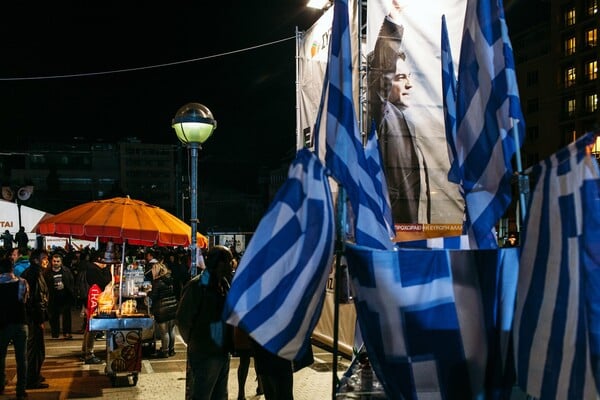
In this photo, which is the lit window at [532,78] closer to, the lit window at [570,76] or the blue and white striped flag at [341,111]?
the lit window at [570,76]

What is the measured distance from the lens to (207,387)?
225 inches

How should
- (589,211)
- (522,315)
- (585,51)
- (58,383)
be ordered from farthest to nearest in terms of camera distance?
(585,51), (58,383), (522,315), (589,211)

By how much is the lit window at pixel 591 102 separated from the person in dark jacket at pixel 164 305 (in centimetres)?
6140

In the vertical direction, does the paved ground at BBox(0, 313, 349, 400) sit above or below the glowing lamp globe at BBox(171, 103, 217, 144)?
below

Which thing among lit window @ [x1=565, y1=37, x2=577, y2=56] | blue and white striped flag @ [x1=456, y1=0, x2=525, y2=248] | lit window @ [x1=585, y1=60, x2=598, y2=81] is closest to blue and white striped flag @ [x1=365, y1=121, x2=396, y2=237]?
blue and white striped flag @ [x1=456, y1=0, x2=525, y2=248]

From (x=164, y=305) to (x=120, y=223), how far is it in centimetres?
149

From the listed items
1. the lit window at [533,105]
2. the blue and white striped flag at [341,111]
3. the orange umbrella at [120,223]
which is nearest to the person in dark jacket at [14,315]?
the orange umbrella at [120,223]

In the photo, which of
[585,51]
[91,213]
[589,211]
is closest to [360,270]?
[589,211]

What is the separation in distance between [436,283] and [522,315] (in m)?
0.46

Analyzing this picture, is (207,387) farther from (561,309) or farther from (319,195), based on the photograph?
(561,309)

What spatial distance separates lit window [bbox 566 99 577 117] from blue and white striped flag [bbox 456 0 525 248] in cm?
6876

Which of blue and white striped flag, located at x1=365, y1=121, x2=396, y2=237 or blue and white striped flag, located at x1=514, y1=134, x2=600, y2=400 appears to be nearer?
blue and white striped flag, located at x1=514, y1=134, x2=600, y2=400

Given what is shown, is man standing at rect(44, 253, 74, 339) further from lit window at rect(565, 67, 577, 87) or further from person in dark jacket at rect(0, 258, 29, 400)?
lit window at rect(565, 67, 577, 87)

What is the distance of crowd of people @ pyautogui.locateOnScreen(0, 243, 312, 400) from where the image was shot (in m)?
5.70
